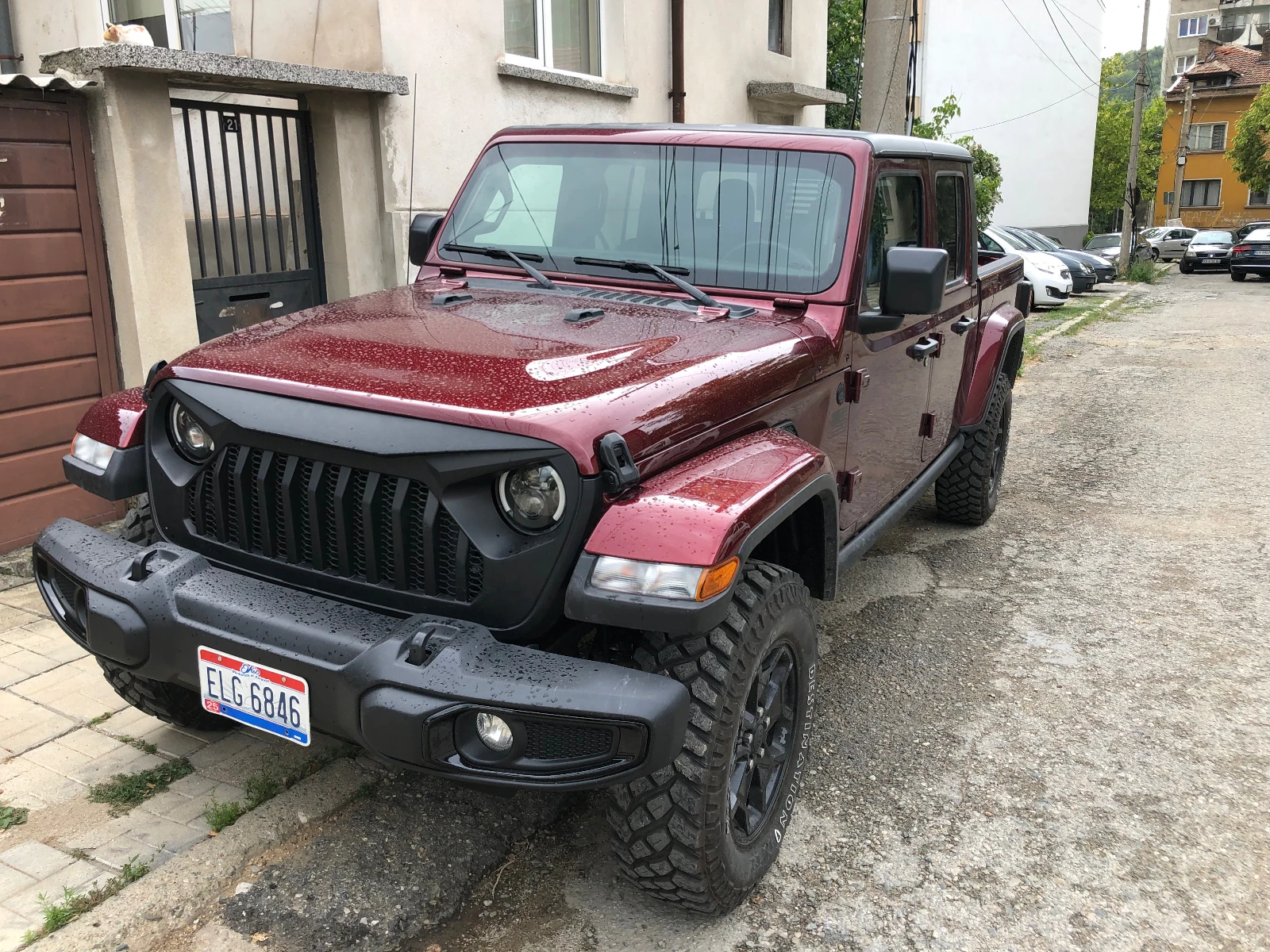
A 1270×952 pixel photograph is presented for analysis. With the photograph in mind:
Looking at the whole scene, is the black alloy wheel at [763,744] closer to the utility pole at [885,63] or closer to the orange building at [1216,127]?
the utility pole at [885,63]

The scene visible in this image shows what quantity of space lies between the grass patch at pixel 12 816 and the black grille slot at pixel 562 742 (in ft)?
5.75

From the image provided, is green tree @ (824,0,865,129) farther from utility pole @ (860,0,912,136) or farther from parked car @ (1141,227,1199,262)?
parked car @ (1141,227,1199,262)

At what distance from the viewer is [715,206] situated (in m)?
3.50

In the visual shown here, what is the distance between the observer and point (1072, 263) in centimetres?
2091

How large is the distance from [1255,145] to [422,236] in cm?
4622

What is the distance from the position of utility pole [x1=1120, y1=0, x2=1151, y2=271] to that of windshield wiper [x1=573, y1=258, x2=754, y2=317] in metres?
26.9

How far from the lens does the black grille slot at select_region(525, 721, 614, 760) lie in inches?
84.0

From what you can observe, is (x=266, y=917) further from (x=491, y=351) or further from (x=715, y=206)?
(x=715, y=206)

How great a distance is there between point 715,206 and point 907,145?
955 mm

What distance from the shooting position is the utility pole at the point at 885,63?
7801mm

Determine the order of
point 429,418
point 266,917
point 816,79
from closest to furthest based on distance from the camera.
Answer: point 429,418
point 266,917
point 816,79

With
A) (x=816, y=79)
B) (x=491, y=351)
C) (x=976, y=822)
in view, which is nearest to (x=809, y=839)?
(x=976, y=822)

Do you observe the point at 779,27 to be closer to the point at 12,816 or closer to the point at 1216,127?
the point at 12,816

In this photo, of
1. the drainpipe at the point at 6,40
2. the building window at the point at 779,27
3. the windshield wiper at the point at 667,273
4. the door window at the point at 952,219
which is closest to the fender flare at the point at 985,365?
the door window at the point at 952,219
